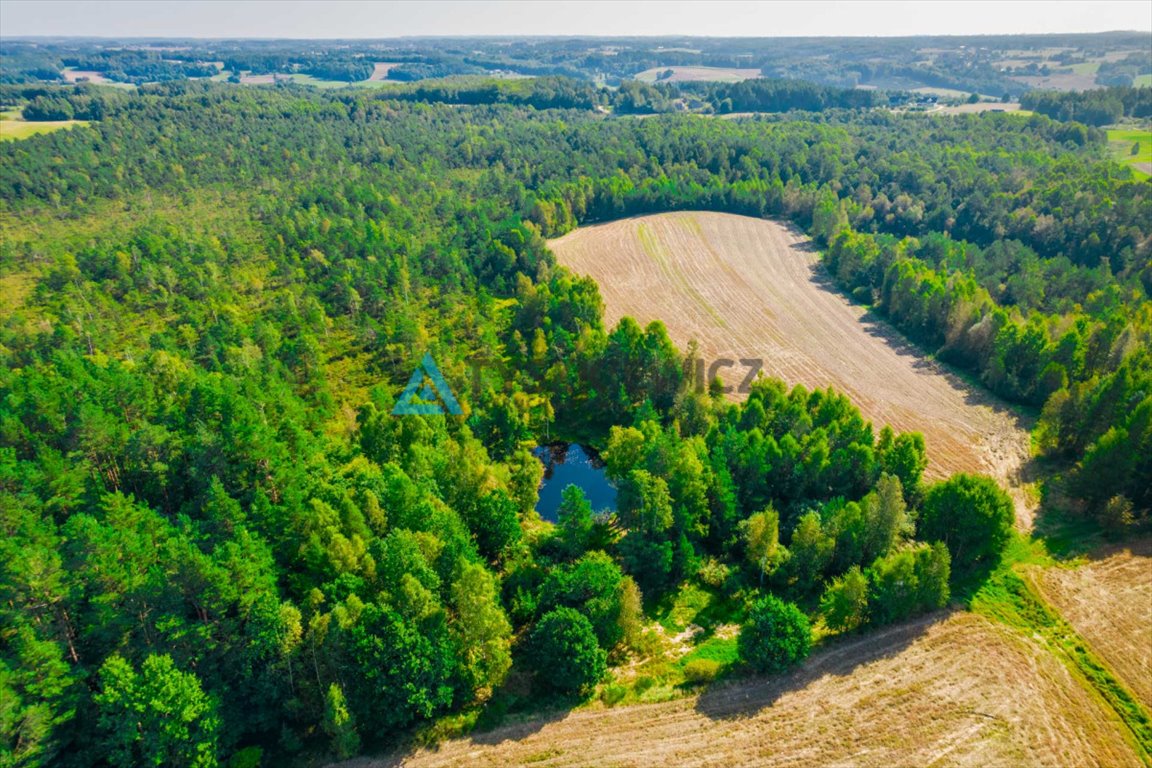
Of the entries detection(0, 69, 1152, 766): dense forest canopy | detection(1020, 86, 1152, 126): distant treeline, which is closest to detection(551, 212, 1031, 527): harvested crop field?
detection(0, 69, 1152, 766): dense forest canopy

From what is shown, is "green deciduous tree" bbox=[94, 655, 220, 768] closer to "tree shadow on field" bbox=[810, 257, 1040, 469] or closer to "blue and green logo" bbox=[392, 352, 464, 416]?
"blue and green logo" bbox=[392, 352, 464, 416]

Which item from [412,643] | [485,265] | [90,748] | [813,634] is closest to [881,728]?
[813,634]

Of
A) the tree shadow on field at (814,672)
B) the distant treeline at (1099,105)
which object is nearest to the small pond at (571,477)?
the tree shadow on field at (814,672)

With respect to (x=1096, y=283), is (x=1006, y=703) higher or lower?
lower

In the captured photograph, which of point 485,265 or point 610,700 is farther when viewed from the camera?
point 485,265

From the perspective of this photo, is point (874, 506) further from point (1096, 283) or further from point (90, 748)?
point (1096, 283)
